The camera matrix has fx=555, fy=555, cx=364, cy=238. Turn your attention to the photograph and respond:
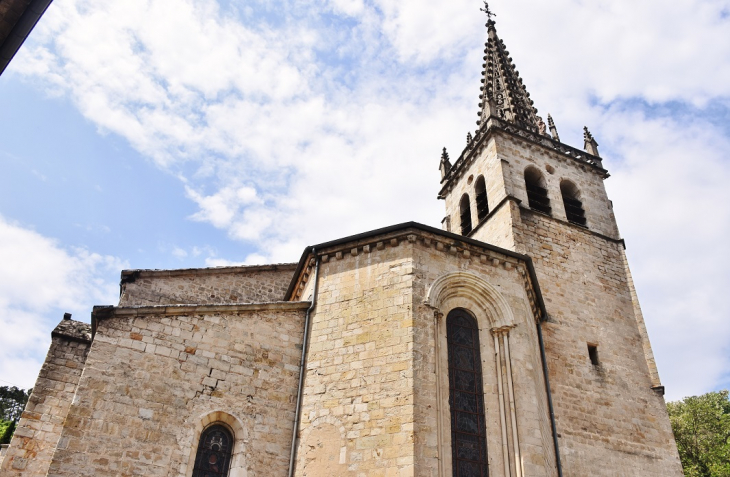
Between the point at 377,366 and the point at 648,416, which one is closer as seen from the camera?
the point at 377,366

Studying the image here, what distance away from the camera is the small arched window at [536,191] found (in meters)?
17.2

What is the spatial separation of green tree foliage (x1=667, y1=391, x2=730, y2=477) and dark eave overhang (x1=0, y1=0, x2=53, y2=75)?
24.1m

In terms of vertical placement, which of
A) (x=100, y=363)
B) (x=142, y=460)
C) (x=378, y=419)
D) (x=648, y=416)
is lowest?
(x=142, y=460)

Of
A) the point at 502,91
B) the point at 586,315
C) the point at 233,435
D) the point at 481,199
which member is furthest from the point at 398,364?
the point at 502,91

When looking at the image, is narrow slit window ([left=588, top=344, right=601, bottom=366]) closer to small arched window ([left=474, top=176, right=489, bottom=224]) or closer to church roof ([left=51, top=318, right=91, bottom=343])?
small arched window ([left=474, top=176, right=489, bottom=224])

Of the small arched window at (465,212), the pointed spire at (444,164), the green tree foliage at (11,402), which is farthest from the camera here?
the green tree foliage at (11,402)

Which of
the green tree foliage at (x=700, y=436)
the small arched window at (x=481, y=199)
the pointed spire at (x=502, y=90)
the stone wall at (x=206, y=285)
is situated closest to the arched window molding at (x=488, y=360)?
the stone wall at (x=206, y=285)

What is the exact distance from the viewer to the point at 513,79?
24.0 m

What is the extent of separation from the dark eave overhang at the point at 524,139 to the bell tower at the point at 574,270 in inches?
1.6

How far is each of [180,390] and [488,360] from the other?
5.31m

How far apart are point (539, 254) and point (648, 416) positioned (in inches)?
185

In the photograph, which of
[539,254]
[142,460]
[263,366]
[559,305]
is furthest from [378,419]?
[539,254]

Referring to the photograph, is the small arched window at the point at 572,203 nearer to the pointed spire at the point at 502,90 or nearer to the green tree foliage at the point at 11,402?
the pointed spire at the point at 502,90

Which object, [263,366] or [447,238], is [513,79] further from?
[263,366]
